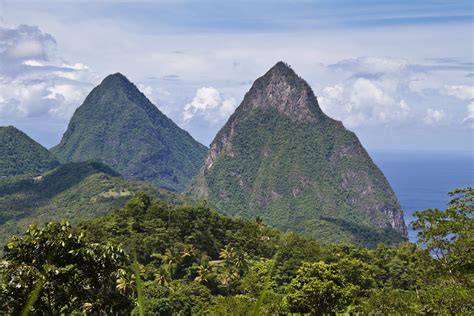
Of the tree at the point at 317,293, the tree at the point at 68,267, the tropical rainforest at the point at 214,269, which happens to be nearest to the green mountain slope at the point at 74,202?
the tropical rainforest at the point at 214,269

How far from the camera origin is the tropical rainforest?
16.6m

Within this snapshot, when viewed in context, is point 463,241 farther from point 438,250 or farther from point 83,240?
point 83,240

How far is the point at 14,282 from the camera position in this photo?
15617mm

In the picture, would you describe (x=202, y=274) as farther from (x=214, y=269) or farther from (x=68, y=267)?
(x=68, y=267)

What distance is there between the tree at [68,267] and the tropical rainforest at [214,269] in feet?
0.11

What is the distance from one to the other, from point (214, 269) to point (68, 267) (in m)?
57.7

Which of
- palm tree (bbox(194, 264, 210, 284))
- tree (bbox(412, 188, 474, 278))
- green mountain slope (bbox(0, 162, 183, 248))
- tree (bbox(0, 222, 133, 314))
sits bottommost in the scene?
palm tree (bbox(194, 264, 210, 284))

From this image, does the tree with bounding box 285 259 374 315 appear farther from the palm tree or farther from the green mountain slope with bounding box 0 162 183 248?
the green mountain slope with bounding box 0 162 183 248

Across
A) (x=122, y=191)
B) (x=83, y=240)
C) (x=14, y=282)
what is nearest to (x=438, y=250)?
(x=83, y=240)

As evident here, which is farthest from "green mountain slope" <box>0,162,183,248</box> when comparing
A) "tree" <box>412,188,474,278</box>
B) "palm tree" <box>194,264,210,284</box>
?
"tree" <box>412,188,474,278</box>

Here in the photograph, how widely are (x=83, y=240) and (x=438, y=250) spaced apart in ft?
60.9

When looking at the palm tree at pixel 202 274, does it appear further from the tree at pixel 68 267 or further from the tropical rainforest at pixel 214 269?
the tree at pixel 68 267

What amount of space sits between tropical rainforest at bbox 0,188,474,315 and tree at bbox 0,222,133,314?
0.03m

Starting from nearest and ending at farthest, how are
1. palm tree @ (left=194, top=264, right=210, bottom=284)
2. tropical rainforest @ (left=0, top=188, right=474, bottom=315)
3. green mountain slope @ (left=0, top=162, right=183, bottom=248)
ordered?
tropical rainforest @ (left=0, top=188, right=474, bottom=315), palm tree @ (left=194, top=264, right=210, bottom=284), green mountain slope @ (left=0, top=162, right=183, bottom=248)
